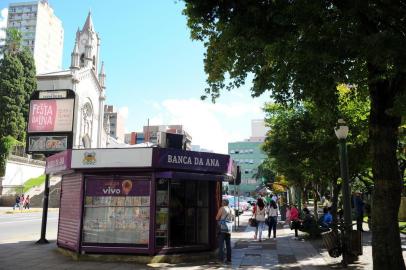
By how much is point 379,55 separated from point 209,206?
755 centimetres

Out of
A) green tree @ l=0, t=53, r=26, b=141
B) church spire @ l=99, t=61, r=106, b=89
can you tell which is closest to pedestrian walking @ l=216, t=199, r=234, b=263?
green tree @ l=0, t=53, r=26, b=141

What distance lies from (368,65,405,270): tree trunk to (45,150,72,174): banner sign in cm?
797

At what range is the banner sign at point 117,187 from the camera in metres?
12.2

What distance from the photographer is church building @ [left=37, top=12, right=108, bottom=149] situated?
254 feet

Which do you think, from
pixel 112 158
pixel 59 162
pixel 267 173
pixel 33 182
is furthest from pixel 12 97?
pixel 112 158

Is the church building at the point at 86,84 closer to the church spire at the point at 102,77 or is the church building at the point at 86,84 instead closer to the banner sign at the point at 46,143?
the church spire at the point at 102,77

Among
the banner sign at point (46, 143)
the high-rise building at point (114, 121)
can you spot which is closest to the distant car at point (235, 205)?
the banner sign at point (46, 143)

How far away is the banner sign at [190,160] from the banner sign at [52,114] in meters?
6.56

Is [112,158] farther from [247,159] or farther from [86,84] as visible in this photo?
[247,159]

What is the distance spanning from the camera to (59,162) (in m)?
13.5

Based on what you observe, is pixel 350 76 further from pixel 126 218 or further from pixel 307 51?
pixel 126 218

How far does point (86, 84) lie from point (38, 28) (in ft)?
258

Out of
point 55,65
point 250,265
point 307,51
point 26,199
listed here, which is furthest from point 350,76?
point 55,65

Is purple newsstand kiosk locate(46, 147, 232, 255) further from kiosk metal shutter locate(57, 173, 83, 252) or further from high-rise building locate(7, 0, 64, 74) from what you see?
high-rise building locate(7, 0, 64, 74)
